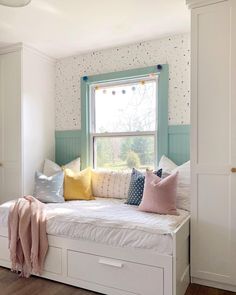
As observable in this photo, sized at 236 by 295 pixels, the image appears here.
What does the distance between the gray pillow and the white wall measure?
291mm

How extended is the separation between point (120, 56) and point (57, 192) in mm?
1841

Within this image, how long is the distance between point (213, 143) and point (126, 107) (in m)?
1.43

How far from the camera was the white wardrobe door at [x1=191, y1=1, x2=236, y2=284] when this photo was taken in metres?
2.14

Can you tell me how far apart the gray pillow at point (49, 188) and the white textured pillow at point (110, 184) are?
42cm

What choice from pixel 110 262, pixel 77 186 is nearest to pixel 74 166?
pixel 77 186

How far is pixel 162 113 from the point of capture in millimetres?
3033

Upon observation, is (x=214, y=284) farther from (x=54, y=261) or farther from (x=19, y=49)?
(x=19, y=49)

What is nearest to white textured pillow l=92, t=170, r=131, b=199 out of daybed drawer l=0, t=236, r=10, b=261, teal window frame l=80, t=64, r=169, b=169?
teal window frame l=80, t=64, r=169, b=169

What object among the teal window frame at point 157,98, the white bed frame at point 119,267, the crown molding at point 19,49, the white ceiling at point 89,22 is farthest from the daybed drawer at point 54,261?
the crown molding at point 19,49

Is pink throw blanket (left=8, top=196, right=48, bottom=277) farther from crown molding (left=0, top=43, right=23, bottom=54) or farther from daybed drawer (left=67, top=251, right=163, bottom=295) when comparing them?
crown molding (left=0, top=43, right=23, bottom=54)

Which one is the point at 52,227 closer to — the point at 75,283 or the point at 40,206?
the point at 40,206

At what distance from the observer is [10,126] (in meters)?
3.29

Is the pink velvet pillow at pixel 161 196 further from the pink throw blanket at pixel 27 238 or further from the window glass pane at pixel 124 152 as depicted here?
the pink throw blanket at pixel 27 238

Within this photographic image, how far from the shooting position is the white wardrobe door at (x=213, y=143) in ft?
7.04
